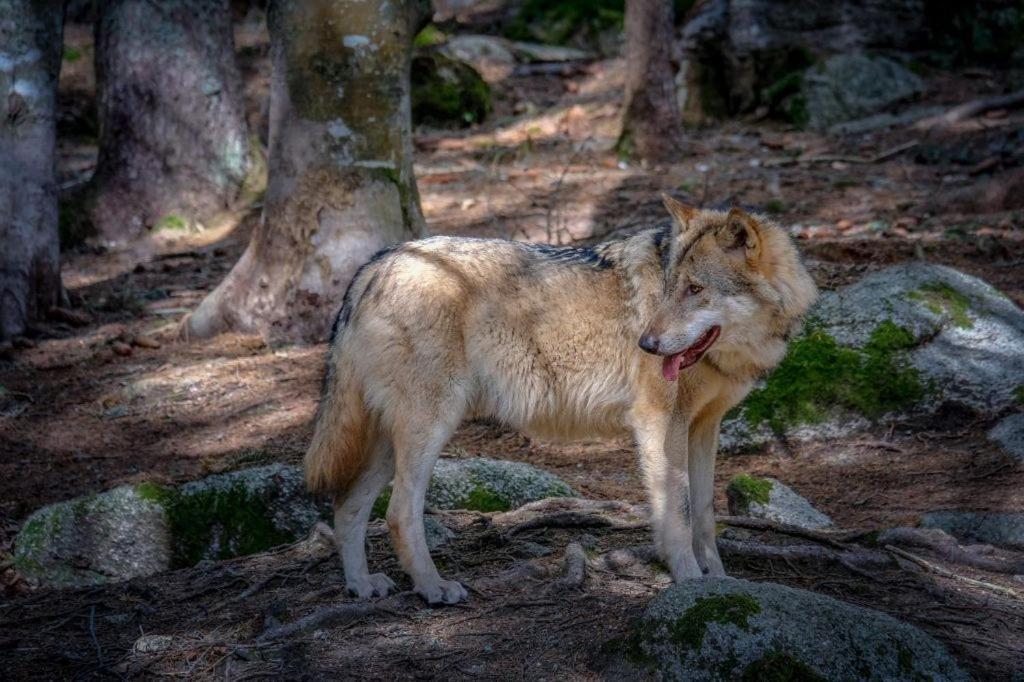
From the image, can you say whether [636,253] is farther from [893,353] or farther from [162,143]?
[162,143]

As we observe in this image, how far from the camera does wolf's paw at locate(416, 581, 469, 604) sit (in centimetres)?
495

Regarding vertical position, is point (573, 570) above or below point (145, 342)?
below

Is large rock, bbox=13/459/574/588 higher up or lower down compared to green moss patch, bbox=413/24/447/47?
lower down

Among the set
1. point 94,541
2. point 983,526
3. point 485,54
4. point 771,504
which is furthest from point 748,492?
point 485,54

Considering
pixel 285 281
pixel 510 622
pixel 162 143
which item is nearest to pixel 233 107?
pixel 162 143

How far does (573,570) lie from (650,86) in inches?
383

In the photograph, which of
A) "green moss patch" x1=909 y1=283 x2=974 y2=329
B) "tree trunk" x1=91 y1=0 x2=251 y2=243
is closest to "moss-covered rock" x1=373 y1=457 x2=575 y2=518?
"green moss patch" x1=909 y1=283 x2=974 y2=329

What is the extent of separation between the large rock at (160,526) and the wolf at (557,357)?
103cm

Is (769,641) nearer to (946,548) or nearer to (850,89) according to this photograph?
(946,548)

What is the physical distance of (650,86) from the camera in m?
13.7

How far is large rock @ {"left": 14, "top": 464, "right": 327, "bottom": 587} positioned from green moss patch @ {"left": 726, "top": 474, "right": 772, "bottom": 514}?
2.36 metres

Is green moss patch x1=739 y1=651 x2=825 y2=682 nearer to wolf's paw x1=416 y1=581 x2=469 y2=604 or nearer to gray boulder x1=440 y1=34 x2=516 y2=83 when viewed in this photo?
wolf's paw x1=416 y1=581 x2=469 y2=604

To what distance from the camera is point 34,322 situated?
9.56 metres

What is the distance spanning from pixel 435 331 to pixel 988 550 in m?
2.97
